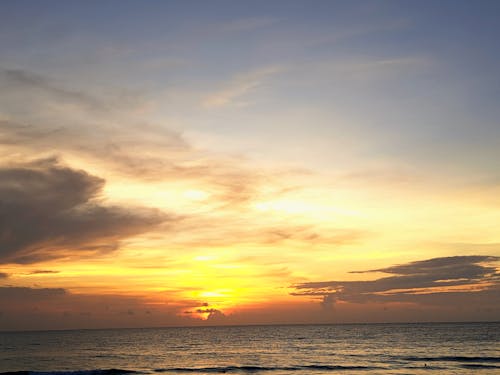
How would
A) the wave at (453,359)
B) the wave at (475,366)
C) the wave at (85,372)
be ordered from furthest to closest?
the wave at (453,359) < the wave at (85,372) < the wave at (475,366)

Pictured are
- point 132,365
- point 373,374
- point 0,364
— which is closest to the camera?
point 373,374

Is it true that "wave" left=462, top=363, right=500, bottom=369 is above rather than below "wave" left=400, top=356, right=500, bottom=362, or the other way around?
above

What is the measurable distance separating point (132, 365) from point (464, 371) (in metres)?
59.9

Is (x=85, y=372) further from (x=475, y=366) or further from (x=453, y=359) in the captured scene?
(x=453, y=359)

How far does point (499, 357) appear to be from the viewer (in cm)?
9281

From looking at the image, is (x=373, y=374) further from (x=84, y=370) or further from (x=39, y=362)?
(x=39, y=362)

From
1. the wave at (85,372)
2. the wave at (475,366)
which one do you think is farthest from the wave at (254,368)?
the wave at (475,366)

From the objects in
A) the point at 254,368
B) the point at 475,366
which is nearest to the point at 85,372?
the point at 254,368

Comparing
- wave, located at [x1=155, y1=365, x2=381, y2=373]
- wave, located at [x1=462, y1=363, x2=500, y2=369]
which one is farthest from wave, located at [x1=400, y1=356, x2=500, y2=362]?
wave, located at [x1=155, y1=365, x2=381, y2=373]

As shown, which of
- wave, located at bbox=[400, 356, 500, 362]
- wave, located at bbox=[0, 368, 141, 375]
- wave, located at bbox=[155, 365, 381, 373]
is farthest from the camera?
wave, located at bbox=[400, 356, 500, 362]

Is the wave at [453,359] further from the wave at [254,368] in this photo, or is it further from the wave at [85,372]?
the wave at [85,372]

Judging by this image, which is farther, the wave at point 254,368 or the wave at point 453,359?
the wave at point 453,359

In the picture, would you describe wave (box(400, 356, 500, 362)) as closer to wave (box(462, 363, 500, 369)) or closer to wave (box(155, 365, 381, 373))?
wave (box(462, 363, 500, 369))

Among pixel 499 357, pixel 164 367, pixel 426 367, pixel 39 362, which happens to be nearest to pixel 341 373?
pixel 426 367
